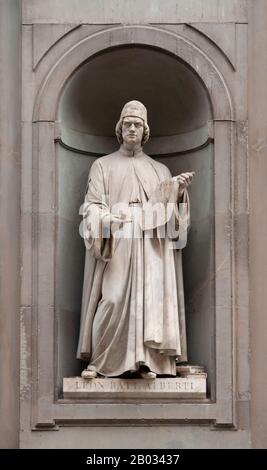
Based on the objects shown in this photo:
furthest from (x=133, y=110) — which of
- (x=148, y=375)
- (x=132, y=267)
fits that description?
(x=148, y=375)

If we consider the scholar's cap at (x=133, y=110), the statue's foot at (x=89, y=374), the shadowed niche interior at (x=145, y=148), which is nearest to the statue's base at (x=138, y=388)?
the statue's foot at (x=89, y=374)

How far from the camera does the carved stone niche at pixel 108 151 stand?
2339 centimetres

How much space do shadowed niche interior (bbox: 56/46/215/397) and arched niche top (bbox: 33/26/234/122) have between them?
0.09 metres

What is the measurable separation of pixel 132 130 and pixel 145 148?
87cm

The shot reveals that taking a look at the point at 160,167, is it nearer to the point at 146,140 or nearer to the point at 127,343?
the point at 146,140

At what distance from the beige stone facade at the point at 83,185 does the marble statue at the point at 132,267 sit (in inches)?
12.1

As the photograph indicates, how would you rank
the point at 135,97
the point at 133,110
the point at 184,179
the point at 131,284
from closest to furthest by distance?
1. the point at 131,284
2. the point at 184,179
3. the point at 133,110
4. the point at 135,97

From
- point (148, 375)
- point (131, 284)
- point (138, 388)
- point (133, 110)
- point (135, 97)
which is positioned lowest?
point (138, 388)

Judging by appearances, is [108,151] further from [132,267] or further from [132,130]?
[132,267]

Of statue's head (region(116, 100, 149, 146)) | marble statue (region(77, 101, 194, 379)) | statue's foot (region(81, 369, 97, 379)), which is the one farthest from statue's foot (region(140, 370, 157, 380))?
statue's head (region(116, 100, 149, 146))

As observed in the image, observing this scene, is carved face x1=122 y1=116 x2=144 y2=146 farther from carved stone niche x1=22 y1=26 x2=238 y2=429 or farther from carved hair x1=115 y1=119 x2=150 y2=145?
carved stone niche x1=22 y1=26 x2=238 y2=429

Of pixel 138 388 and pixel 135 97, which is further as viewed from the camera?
pixel 135 97

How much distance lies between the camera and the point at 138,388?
919 inches

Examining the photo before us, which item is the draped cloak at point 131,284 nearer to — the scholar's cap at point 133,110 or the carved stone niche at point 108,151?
the carved stone niche at point 108,151
